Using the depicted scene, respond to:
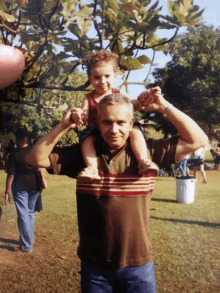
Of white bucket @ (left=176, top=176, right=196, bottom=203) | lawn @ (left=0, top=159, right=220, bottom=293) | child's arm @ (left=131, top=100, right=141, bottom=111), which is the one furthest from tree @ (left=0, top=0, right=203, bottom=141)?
white bucket @ (left=176, top=176, right=196, bottom=203)

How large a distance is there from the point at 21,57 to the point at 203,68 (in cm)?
2254

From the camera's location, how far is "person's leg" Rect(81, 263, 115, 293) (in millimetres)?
1989

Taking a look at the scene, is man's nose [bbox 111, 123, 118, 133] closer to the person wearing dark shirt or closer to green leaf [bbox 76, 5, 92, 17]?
green leaf [bbox 76, 5, 92, 17]

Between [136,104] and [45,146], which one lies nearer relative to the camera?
[45,146]

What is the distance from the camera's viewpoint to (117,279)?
2004mm

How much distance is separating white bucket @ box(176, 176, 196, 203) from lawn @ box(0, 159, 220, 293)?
8.6 inches

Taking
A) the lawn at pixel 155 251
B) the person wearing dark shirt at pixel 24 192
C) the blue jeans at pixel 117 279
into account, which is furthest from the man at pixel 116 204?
the person wearing dark shirt at pixel 24 192

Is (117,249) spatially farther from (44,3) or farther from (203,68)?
(203,68)

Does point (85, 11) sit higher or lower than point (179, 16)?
higher

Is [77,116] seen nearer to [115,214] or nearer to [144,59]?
[115,214]

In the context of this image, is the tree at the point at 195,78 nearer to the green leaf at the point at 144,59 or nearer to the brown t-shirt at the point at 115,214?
the green leaf at the point at 144,59

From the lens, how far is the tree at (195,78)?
23.3 metres

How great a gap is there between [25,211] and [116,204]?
408cm

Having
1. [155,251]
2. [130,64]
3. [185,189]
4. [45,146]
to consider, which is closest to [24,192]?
[155,251]
